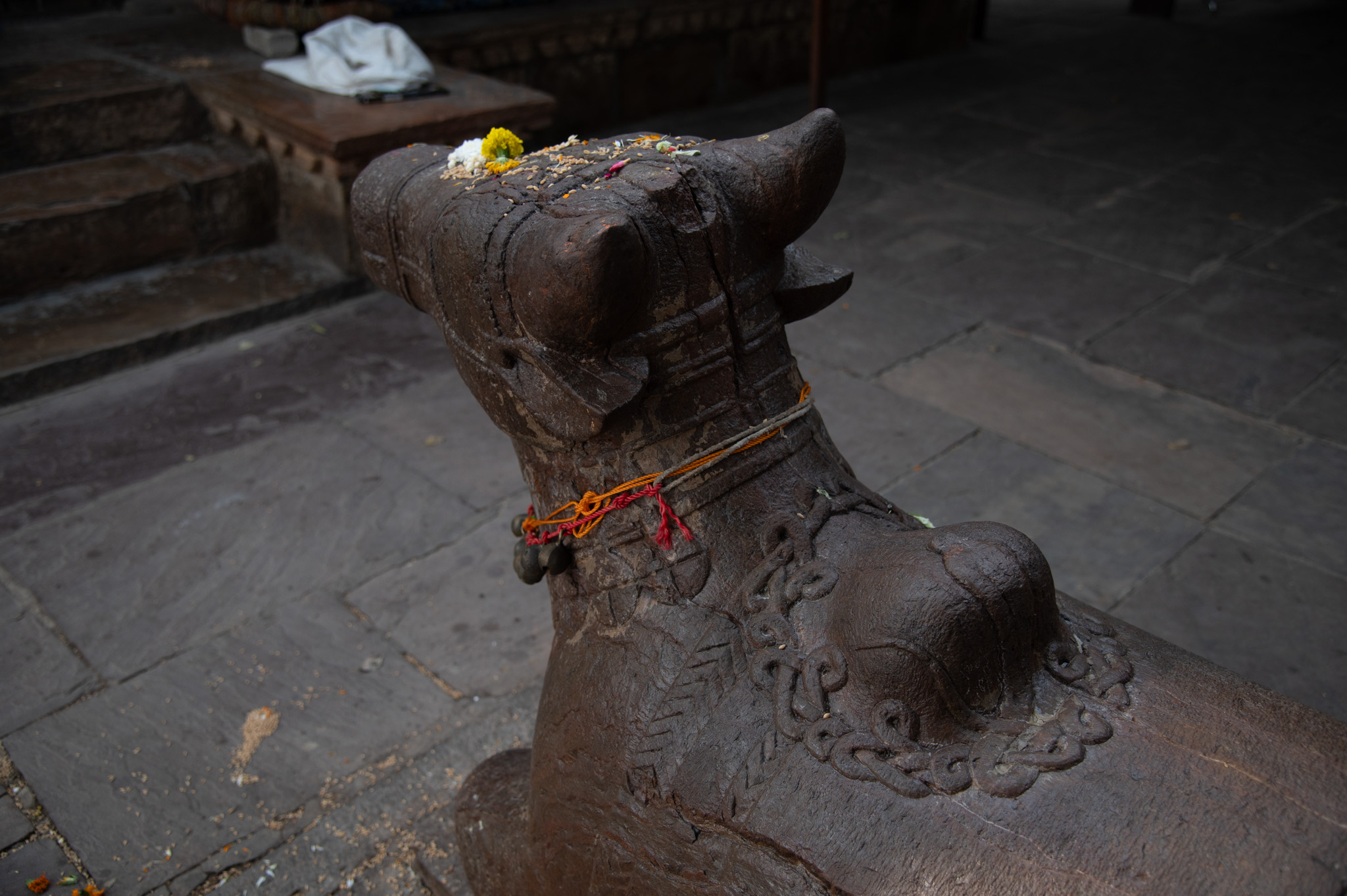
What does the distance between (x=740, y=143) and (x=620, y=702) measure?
0.76m

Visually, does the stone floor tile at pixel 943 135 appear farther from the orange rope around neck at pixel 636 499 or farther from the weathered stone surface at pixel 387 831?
the orange rope around neck at pixel 636 499

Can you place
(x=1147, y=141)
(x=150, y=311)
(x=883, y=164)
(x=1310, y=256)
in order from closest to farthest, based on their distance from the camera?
(x=150, y=311), (x=1310, y=256), (x=883, y=164), (x=1147, y=141)

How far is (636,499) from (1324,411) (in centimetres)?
307

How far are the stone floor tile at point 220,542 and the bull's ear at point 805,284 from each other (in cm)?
176

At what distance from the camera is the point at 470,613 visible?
2.70m

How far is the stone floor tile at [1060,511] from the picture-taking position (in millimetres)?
2760

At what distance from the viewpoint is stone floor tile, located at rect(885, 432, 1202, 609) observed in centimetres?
276

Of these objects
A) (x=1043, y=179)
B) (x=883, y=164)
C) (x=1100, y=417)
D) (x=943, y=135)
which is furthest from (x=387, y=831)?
(x=943, y=135)

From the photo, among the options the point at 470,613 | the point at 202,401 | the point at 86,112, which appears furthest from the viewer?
the point at 86,112

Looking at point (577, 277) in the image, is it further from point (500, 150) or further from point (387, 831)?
point (387, 831)

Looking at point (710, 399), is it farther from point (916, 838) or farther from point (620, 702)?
point (916, 838)

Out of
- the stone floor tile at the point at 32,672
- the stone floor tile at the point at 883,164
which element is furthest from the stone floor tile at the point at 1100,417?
the stone floor tile at the point at 32,672

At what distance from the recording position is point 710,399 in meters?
1.35

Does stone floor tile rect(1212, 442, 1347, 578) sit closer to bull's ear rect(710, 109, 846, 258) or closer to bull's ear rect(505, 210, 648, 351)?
bull's ear rect(710, 109, 846, 258)
